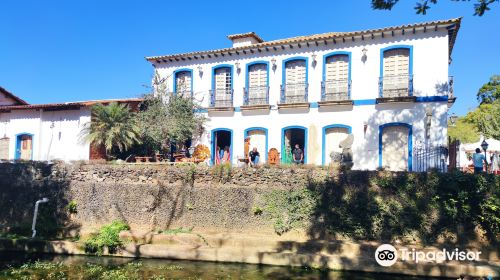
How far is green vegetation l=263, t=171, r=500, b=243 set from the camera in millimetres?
11781

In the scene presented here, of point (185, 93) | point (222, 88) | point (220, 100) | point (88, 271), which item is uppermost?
point (222, 88)

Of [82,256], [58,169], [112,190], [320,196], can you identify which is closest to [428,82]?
[320,196]

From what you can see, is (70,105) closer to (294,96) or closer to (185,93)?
(185,93)

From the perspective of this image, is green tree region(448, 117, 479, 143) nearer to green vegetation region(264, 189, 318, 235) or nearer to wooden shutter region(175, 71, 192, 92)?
wooden shutter region(175, 71, 192, 92)

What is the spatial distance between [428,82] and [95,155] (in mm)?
15500

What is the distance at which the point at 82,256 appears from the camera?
43.0 feet

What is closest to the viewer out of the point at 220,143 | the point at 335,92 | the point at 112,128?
the point at 112,128

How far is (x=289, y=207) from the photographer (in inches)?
533

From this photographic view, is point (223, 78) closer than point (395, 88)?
No

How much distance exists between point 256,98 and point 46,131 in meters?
10.7

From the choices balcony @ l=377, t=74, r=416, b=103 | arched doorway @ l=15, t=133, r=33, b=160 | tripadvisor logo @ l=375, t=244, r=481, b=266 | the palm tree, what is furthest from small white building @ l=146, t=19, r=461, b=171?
arched doorway @ l=15, t=133, r=33, b=160

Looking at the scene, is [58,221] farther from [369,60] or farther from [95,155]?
[369,60]

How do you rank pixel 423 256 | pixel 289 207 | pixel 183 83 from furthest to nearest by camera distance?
pixel 183 83
pixel 289 207
pixel 423 256

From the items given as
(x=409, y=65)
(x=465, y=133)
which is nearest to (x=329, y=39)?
(x=409, y=65)
